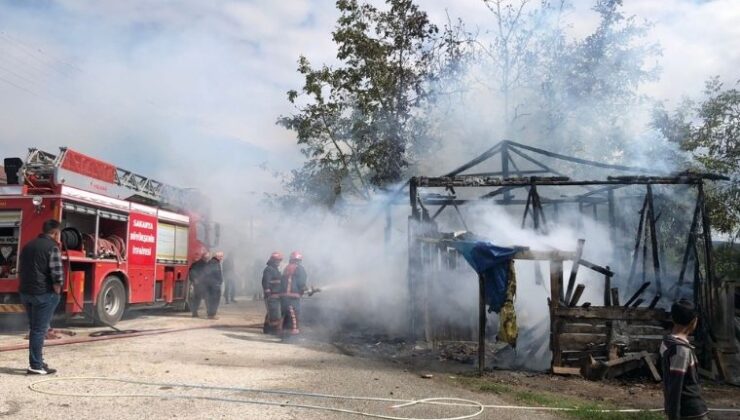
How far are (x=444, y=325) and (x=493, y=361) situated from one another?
55.1 inches

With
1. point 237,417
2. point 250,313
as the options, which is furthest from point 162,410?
point 250,313

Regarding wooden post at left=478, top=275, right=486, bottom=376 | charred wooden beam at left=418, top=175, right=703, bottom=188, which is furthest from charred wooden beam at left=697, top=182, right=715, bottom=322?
wooden post at left=478, top=275, right=486, bottom=376

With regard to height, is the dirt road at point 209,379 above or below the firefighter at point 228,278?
below

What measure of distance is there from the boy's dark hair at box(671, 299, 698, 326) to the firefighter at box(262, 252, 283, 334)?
7.76m

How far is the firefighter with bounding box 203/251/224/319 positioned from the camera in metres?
13.0

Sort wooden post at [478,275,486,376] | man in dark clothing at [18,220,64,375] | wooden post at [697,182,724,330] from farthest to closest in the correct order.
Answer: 1. wooden post at [697,182,724,330]
2. wooden post at [478,275,486,376]
3. man in dark clothing at [18,220,64,375]

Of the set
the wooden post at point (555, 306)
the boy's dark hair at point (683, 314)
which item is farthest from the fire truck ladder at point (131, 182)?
the boy's dark hair at point (683, 314)

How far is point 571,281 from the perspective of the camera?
26.5ft

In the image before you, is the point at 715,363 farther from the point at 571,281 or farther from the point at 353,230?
the point at 353,230

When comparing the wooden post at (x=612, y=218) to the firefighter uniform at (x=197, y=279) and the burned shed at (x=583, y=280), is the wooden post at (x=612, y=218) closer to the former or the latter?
the burned shed at (x=583, y=280)

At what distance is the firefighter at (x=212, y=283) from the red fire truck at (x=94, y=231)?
2.90ft

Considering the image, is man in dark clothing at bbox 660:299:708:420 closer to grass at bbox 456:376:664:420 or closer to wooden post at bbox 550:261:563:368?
grass at bbox 456:376:664:420

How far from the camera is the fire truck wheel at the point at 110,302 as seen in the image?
10328 millimetres

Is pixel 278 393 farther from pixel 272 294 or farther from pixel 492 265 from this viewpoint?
pixel 272 294
